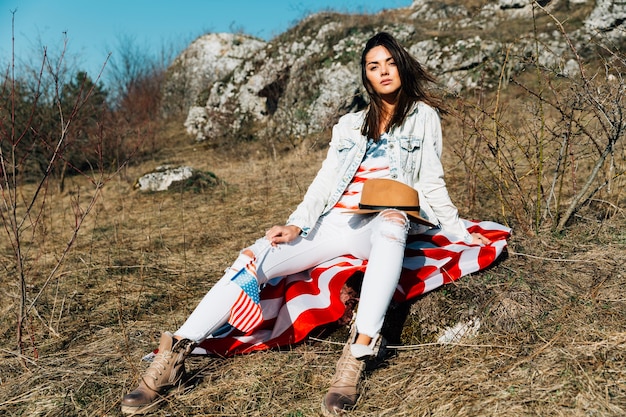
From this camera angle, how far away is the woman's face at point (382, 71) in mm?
2463

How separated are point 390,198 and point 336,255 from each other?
0.44 meters

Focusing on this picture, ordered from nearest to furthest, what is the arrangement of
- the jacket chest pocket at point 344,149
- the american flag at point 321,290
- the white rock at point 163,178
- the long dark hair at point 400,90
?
1. the american flag at point 321,290
2. the long dark hair at point 400,90
3. the jacket chest pocket at point 344,149
4. the white rock at point 163,178

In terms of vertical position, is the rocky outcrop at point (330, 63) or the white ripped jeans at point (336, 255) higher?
the rocky outcrop at point (330, 63)

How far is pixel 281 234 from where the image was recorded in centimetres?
222

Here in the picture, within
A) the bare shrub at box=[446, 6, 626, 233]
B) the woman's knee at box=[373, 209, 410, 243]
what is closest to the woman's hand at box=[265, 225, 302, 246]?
the woman's knee at box=[373, 209, 410, 243]

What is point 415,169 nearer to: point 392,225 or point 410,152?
point 410,152

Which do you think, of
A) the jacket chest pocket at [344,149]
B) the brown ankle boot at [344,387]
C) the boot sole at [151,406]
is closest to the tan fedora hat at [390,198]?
the jacket chest pocket at [344,149]

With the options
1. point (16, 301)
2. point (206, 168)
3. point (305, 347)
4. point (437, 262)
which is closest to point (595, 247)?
point (437, 262)

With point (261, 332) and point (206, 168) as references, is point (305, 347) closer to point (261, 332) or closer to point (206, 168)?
point (261, 332)

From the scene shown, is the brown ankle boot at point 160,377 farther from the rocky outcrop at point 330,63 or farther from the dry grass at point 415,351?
the rocky outcrop at point 330,63

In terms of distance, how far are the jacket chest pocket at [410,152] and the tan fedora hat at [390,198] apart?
1.03 ft

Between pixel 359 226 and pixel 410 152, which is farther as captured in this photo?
pixel 410 152

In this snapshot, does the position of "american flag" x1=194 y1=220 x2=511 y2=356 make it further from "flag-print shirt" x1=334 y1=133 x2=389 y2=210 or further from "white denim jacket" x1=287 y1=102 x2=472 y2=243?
"flag-print shirt" x1=334 y1=133 x2=389 y2=210

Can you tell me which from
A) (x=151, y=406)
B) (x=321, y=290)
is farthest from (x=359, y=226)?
(x=151, y=406)
